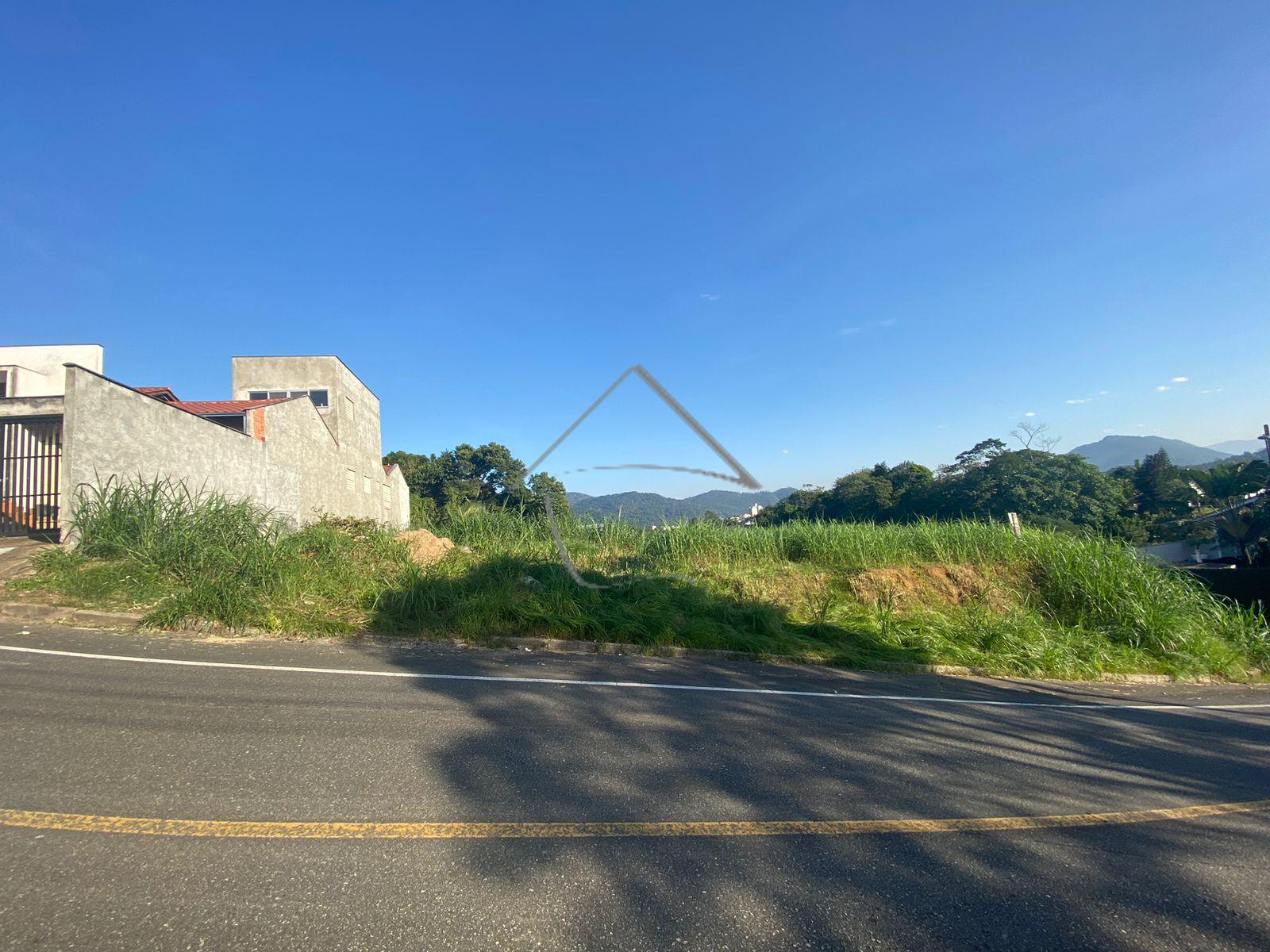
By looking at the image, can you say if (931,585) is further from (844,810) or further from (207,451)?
(207,451)

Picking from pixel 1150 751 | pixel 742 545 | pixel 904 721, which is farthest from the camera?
pixel 742 545

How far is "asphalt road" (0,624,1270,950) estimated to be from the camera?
2441 millimetres

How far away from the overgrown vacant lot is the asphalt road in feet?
8.14

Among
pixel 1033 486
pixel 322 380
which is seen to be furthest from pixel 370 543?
pixel 1033 486

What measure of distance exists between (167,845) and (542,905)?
1.77m

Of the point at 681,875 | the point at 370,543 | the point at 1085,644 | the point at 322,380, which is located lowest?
the point at 1085,644

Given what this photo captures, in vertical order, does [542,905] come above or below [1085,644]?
above

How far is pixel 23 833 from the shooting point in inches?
114

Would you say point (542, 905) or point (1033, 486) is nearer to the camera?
point (542, 905)

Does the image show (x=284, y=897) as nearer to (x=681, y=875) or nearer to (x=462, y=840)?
(x=462, y=840)

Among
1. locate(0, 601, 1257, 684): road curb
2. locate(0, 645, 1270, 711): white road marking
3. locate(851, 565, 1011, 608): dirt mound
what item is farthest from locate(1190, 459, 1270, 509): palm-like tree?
locate(0, 645, 1270, 711): white road marking

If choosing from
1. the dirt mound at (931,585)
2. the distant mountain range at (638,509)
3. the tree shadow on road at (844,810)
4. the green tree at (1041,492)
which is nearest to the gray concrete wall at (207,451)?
the distant mountain range at (638,509)

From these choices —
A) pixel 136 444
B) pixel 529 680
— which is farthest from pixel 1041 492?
pixel 136 444

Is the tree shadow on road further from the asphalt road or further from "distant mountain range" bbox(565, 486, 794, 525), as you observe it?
"distant mountain range" bbox(565, 486, 794, 525)
